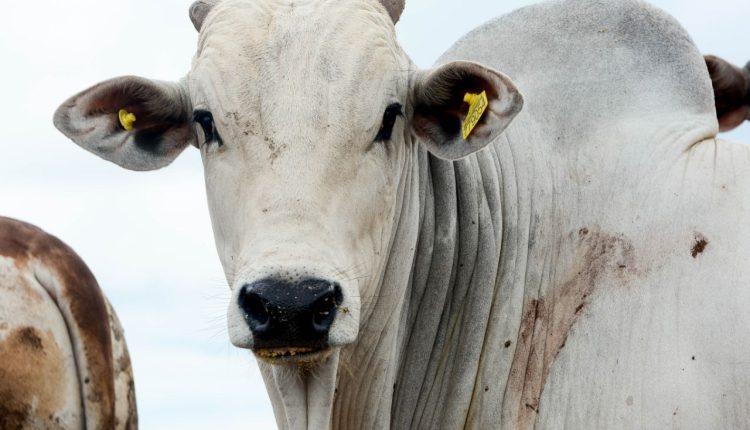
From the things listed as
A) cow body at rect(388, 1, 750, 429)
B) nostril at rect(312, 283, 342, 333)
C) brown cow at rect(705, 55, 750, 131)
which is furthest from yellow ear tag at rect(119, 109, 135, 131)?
brown cow at rect(705, 55, 750, 131)

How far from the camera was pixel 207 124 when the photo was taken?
674 centimetres

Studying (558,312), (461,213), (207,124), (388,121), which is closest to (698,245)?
(558,312)

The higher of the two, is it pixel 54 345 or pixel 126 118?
pixel 126 118

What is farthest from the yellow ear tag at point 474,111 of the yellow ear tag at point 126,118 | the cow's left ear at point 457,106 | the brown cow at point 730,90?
the brown cow at point 730,90

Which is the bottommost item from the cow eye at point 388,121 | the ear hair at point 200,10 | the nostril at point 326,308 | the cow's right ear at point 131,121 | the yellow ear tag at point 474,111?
the nostril at point 326,308

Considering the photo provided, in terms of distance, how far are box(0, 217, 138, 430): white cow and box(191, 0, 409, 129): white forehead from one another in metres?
3.23

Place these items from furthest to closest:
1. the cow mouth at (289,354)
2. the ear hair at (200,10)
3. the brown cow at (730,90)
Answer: the brown cow at (730,90) < the ear hair at (200,10) < the cow mouth at (289,354)

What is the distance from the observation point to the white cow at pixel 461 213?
6371mm

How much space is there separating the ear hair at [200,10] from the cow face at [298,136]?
0.34m

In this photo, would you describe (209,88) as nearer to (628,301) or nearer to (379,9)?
(379,9)

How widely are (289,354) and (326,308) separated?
0.27 metres

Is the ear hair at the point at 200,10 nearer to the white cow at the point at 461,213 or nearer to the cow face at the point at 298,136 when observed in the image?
the white cow at the point at 461,213

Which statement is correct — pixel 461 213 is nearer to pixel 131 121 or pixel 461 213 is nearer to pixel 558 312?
pixel 558 312

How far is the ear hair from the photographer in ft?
24.1
